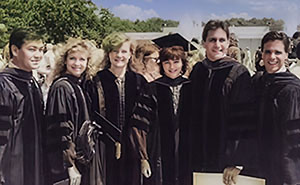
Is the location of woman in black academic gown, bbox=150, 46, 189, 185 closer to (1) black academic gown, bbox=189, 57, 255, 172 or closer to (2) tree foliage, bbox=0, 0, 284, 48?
(1) black academic gown, bbox=189, 57, 255, 172

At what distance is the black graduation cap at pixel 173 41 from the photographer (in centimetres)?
454

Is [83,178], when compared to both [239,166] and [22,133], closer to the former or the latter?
[22,133]

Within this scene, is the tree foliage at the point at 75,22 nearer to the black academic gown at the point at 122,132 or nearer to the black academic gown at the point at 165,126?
the black academic gown at the point at 122,132

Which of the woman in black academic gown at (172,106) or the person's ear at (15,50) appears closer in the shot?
the person's ear at (15,50)

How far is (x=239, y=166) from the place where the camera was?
437cm

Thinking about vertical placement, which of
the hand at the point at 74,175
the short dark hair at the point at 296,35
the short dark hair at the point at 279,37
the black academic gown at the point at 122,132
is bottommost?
the hand at the point at 74,175

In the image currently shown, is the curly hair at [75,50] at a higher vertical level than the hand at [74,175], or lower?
higher

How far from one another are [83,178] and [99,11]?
1.63m

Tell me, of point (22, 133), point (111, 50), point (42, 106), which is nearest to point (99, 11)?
point (111, 50)

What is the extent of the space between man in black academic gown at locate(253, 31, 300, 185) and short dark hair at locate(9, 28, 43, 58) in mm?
2030

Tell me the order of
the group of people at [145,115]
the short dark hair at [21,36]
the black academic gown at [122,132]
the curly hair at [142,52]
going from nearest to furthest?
1. the group of people at [145,115]
2. the short dark hair at [21,36]
3. the black academic gown at [122,132]
4. the curly hair at [142,52]

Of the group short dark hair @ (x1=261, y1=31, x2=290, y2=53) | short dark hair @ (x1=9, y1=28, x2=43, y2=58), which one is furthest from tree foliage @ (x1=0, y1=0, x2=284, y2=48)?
short dark hair @ (x1=261, y1=31, x2=290, y2=53)

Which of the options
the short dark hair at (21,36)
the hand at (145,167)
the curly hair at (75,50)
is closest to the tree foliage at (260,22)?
the curly hair at (75,50)

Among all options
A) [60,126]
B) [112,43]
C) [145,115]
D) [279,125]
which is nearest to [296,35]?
[279,125]
